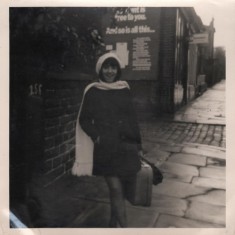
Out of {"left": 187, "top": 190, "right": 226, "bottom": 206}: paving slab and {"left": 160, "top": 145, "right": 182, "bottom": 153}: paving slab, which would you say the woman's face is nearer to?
{"left": 160, "top": 145, "right": 182, "bottom": 153}: paving slab

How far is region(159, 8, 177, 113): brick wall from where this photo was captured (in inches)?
38.4

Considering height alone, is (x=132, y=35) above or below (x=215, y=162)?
above

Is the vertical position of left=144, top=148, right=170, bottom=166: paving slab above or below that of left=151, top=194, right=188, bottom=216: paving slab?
above

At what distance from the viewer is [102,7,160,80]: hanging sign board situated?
3.17 ft

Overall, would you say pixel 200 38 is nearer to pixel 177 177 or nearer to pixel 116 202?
pixel 177 177

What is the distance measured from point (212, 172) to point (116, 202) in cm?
25

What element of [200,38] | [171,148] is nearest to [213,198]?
[171,148]

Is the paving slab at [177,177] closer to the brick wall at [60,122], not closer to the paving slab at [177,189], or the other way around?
the paving slab at [177,189]

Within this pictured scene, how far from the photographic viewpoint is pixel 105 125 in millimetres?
980

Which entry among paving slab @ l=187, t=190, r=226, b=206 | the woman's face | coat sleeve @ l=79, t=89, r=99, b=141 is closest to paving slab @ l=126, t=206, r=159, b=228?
paving slab @ l=187, t=190, r=226, b=206

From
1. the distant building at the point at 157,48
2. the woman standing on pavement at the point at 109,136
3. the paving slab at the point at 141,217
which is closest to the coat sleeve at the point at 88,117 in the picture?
the woman standing on pavement at the point at 109,136

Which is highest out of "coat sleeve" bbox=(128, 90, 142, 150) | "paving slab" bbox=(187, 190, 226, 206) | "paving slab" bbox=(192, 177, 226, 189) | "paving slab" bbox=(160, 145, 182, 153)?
"coat sleeve" bbox=(128, 90, 142, 150)

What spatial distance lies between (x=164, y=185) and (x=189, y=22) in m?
0.40

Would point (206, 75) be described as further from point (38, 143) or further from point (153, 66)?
point (38, 143)
